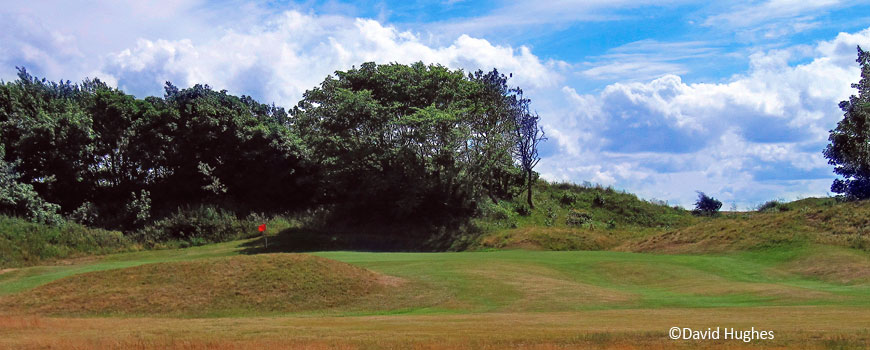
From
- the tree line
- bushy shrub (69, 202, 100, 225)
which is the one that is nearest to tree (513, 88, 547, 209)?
the tree line

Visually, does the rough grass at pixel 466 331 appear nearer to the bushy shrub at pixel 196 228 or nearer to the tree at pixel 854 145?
the bushy shrub at pixel 196 228

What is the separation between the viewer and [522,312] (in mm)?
21047

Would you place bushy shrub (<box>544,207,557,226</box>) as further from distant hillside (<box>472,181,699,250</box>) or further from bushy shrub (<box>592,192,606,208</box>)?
bushy shrub (<box>592,192,606,208</box>)

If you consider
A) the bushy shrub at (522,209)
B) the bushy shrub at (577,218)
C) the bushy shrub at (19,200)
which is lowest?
the bushy shrub at (577,218)

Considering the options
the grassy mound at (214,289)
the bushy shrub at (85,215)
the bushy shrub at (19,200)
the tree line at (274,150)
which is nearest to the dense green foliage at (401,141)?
the tree line at (274,150)

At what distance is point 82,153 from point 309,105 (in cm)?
1868

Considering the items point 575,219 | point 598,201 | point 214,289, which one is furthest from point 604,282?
point 598,201

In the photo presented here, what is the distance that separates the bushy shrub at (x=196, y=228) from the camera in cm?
5141

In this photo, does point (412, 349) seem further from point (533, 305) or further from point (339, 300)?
point (339, 300)

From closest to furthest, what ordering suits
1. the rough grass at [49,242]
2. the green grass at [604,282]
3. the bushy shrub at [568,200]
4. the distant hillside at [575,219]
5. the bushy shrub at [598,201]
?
1. the green grass at [604,282]
2. the rough grass at [49,242]
3. the distant hillside at [575,219]
4. the bushy shrub at [598,201]
5. the bushy shrub at [568,200]

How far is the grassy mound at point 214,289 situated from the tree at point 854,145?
Answer: 140ft

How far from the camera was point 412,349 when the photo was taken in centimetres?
1377

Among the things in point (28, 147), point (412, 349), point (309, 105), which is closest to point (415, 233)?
point (309, 105)

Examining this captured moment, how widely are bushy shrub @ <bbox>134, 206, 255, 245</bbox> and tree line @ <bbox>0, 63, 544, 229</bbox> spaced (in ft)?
9.53
